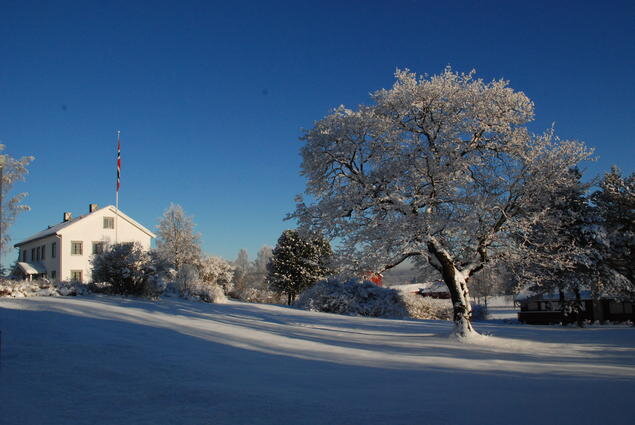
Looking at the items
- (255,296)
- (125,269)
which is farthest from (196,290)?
(255,296)

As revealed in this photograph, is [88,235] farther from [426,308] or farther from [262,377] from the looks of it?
[262,377]

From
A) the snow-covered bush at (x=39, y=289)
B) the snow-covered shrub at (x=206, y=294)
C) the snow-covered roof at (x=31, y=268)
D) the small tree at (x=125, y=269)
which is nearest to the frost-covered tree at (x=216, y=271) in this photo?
the snow-covered roof at (x=31, y=268)

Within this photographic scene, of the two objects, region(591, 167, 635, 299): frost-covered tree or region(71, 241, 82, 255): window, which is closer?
region(591, 167, 635, 299): frost-covered tree

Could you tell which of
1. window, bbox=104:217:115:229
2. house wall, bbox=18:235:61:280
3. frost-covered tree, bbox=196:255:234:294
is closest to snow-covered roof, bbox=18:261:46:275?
house wall, bbox=18:235:61:280

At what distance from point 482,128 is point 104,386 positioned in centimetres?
1455

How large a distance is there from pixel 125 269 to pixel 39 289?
132 inches

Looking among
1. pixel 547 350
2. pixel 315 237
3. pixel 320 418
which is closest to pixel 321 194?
pixel 315 237

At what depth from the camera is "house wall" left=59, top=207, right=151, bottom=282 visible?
38688 mm

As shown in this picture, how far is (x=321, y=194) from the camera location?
17.9 metres

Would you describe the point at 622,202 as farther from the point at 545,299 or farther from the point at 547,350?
the point at 545,299

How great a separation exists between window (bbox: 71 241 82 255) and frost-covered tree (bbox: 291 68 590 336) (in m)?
30.4

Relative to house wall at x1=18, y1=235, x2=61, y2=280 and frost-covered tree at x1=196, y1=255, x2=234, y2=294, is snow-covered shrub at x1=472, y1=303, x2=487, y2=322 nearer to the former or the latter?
frost-covered tree at x1=196, y1=255, x2=234, y2=294

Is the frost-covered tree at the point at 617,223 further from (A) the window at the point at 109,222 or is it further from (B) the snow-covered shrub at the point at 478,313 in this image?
(A) the window at the point at 109,222

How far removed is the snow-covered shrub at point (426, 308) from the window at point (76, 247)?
2877 cm
